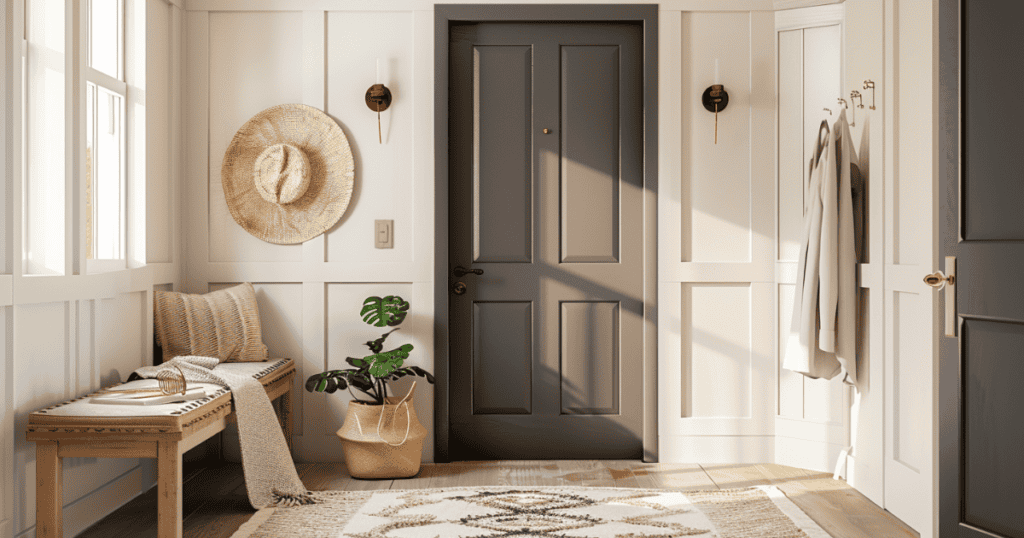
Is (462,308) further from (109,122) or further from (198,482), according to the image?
(109,122)

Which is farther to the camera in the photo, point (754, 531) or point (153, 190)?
point (153, 190)

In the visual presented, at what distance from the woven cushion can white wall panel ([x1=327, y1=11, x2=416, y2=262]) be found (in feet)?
1.60

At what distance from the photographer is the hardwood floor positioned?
2.59m

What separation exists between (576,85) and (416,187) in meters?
0.90

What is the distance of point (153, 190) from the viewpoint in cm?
312

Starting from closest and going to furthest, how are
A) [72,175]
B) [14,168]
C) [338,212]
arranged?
[14,168], [72,175], [338,212]

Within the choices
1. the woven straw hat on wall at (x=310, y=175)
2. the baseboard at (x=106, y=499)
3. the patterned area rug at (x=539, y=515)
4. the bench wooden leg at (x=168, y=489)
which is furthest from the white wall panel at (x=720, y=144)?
the baseboard at (x=106, y=499)

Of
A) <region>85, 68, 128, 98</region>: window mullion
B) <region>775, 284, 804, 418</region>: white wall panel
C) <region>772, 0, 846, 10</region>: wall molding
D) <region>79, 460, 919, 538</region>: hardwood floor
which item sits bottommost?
<region>79, 460, 919, 538</region>: hardwood floor

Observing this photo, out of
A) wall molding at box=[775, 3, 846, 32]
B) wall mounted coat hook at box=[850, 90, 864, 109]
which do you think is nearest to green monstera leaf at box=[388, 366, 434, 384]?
wall mounted coat hook at box=[850, 90, 864, 109]

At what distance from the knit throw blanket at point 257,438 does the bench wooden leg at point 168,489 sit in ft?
1.36

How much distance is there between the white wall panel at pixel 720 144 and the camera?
3416mm

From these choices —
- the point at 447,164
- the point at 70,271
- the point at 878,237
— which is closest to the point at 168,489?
the point at 70,271

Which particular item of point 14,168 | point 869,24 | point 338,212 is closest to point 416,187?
point 338,212

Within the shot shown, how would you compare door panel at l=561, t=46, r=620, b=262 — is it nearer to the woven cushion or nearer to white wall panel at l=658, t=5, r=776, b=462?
white wall panel at l=658, t=5, r=776, b=462
